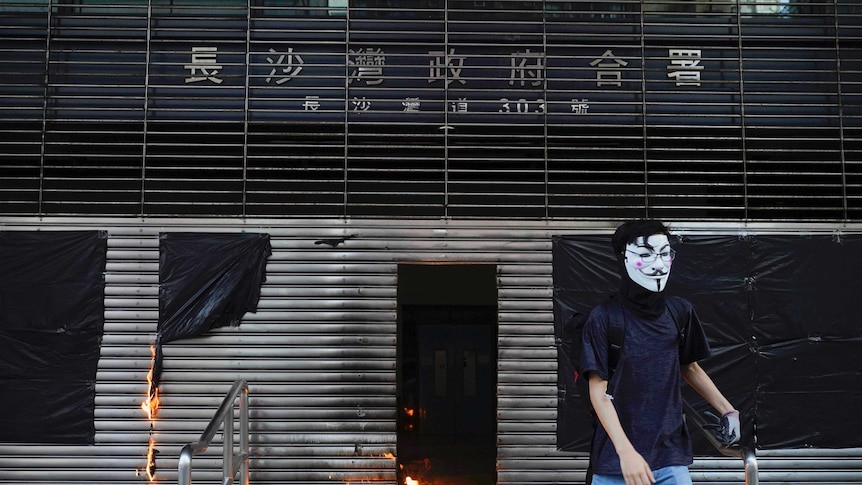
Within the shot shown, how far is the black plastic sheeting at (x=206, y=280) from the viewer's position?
6.64 metres

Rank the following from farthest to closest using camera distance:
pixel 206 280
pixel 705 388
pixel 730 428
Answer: pixel 206 280 < pixel 705 388 < pixel 730 428

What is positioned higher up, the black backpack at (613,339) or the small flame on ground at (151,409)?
the black backpack at (613,339)

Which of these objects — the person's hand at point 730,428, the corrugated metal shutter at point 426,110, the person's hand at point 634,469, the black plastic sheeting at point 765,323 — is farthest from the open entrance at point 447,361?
the person's hand at point 634,469

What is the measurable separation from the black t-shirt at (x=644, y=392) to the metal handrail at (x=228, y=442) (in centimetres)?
217

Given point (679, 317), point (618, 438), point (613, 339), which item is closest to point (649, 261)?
point (679, 317)

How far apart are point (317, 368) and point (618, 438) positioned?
3486 mm

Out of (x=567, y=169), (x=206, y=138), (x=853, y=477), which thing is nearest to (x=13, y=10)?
(x=206, y=138)

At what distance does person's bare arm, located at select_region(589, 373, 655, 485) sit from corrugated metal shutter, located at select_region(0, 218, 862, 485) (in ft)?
9.62

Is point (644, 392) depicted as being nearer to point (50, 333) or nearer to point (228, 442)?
point (228, 442)

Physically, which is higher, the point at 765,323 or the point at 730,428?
the point at 765,323

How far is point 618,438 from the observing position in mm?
3639

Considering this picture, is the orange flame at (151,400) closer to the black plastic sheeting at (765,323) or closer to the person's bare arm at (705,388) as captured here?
the black plastic sheeting at (765,323)

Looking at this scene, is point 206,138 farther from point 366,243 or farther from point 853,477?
point 853,477

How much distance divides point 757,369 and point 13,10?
6.51m
